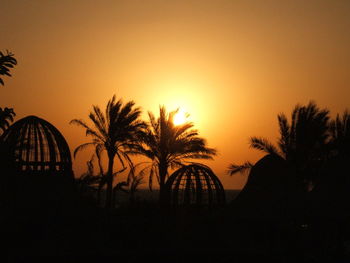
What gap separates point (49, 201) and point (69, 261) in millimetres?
3303

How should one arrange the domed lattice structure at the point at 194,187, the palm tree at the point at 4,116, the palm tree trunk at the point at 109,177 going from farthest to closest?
1. the palm tree trunk at the point at 109,177
2. the domed lattice structure at the point at 194,187
3. the palm tree at the point at 4,116

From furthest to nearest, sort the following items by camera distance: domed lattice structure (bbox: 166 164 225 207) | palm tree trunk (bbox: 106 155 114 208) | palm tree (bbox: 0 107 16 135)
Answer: palm tree trunk (bbox: 106 155 114 208), domed lattice structure (bbox: 166 164 225 207), palm tree (bbox: 0 107 16 135)

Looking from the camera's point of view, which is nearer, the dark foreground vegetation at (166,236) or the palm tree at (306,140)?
the dark foreground vegetation at (166,236)

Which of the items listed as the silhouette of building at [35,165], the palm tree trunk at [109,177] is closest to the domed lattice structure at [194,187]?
the silhouette of building at [35,165]

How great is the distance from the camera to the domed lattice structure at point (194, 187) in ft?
74.2

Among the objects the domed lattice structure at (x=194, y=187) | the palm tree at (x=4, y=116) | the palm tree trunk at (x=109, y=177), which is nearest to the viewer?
the palm tree at (x=4, y=116)

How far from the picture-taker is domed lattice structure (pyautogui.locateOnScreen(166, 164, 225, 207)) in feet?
74.2

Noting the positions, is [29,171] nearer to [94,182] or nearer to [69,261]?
[69,261]

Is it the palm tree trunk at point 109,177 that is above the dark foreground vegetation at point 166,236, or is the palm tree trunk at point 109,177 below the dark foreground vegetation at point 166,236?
above

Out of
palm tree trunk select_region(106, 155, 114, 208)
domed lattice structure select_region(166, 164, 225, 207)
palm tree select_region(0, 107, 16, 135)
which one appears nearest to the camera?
palm tree select_region(0, 107, 16, 135)

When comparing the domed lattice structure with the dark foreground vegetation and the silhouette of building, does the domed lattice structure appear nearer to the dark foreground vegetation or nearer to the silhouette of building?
the dark foreground vegetation

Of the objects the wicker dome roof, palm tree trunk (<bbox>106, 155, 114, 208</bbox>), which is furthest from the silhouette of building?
palm tree trunk (<bbox>106, 155, 114, 208</bbox>)

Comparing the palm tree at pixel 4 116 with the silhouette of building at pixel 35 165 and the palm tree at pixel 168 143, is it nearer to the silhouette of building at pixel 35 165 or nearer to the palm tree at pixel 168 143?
the silhouette of building at pixel 35 165

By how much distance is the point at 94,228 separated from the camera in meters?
17.9
